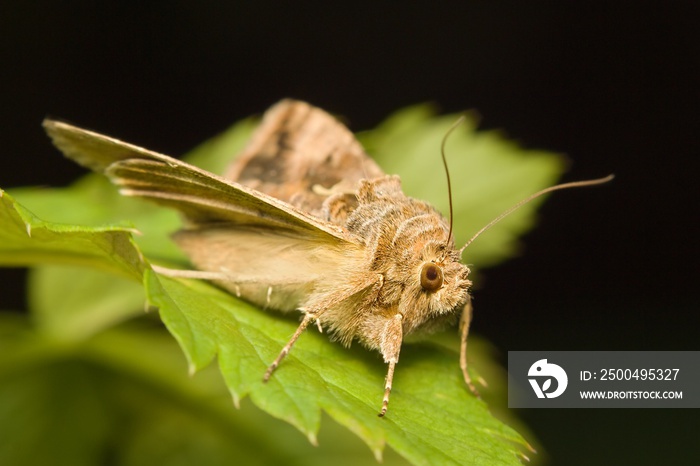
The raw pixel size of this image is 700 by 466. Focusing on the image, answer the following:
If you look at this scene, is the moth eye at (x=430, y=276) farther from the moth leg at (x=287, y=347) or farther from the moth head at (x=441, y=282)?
the moth leg at (x=287, y=347)

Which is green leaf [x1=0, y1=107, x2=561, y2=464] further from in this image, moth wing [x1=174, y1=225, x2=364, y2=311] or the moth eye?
the moth eye

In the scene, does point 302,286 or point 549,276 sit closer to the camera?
point 302,286

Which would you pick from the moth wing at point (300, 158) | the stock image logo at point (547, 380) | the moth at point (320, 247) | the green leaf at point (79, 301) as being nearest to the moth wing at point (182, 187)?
the moth at point (320, 247)

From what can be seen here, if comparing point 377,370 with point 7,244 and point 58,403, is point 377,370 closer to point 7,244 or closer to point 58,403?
point 7,244

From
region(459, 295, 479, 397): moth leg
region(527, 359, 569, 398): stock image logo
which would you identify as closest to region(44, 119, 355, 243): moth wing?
region(459, 295, 479, 397): moth leg

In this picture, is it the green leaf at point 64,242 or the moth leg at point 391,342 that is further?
the moth leg at point 391,342

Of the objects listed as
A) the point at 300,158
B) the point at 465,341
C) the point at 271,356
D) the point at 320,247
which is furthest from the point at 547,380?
the point at 271,356

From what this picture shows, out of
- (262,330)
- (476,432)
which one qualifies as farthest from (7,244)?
(476,432)

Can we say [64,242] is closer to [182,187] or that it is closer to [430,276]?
[182,187]
